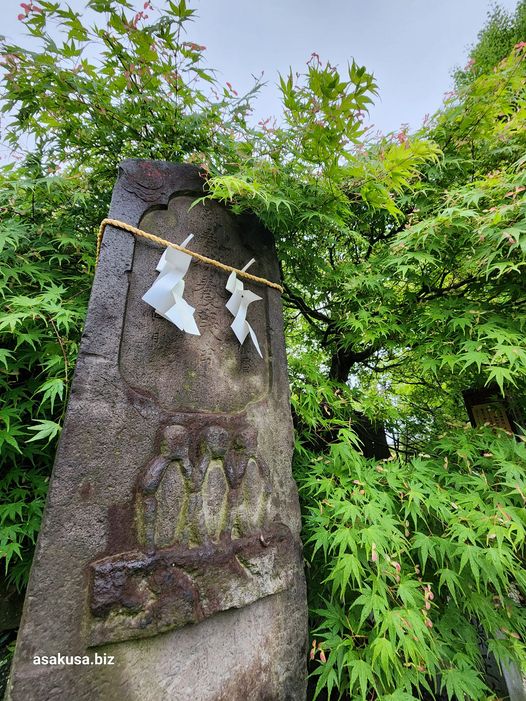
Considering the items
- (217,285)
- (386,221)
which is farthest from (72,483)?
(386,221)

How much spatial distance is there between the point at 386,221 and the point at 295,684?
3.84 meters

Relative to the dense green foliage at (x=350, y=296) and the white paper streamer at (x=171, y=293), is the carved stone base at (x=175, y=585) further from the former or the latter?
the white paper streamer at (x=171, y=293)

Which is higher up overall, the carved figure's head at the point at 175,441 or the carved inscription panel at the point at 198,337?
the carved inscription panel at the point at 198,337

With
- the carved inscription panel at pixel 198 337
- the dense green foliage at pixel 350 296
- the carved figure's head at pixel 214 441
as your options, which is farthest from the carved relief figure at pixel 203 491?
the dense green foliage at pixel 350 296

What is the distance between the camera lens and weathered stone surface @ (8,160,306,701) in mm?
1211

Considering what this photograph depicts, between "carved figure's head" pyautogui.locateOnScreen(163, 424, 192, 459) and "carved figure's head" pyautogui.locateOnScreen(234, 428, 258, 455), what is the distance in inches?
12.9

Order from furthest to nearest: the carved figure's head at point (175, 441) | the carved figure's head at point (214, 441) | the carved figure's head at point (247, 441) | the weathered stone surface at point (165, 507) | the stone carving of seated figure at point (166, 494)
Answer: the carved figure's head at point (247, 441) → the carved figure's head at point (214, 441) → the carved figure's head at point (175, 441) → the stone carving of seated figure at point (166, 494) → the weathered stone surface at point (165, 507)

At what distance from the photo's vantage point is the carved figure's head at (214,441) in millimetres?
1684

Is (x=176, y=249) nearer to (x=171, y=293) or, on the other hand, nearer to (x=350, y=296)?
(x=171, y=293)

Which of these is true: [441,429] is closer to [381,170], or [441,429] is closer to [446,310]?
[446,310]

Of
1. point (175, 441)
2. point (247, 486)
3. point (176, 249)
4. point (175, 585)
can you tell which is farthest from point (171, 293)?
point (175, 585)

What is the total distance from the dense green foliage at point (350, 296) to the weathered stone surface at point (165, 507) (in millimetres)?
317

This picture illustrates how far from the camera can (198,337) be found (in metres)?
1.93

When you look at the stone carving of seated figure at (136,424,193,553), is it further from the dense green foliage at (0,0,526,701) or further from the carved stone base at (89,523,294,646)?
the dense green foliage at (0,0,526,701)
